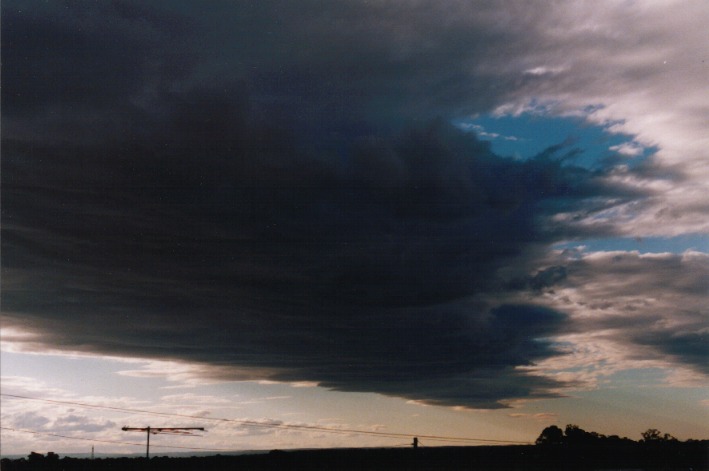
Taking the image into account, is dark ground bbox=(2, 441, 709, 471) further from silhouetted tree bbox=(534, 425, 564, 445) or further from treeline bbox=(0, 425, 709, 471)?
silhouetted tree bbox=(534, 425, 564, 445)

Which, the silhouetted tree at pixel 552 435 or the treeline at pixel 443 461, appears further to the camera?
the silhouetted tree at pixel 552 435

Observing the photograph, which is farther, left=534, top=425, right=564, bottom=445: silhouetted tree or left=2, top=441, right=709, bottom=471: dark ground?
left=534, top=425, right=564, bottom=445: silhouetted tree

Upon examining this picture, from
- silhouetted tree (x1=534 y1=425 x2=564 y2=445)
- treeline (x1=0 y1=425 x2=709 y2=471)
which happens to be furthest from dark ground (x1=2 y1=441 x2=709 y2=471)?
silhouetted tree (x1=534 y1=425 x2=564 y2=445)

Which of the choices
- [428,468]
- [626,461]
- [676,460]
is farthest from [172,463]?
[676,460]

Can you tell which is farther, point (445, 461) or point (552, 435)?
point (552, 435)

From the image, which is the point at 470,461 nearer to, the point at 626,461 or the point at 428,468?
the point at 428,468

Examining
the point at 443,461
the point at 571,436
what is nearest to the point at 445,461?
the point at 443,461

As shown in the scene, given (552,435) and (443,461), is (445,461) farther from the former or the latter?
(552,435)

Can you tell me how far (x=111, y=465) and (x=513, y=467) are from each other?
162ft

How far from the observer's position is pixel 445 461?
77688mm

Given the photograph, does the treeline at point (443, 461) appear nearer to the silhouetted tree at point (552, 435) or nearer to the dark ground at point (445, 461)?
the dark ground at point (445, 461)

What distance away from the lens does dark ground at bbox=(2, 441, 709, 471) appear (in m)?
77.2

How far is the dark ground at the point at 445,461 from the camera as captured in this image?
3041 inches

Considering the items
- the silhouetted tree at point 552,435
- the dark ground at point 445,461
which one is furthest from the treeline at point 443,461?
the silhouetted tree at point 552,435
